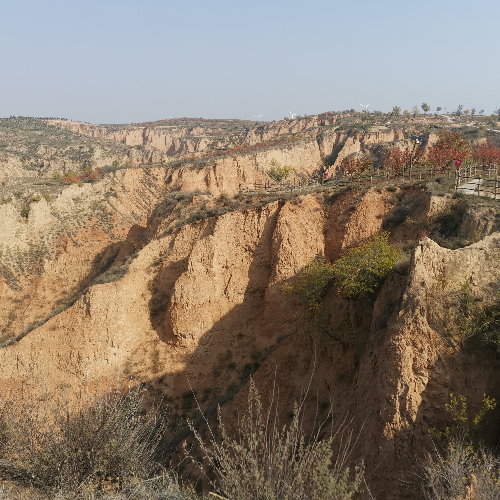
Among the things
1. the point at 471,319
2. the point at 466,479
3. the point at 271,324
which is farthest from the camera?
the point at 271,324

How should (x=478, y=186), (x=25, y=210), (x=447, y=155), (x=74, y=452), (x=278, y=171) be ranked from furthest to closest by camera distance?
(x=278, y=171) → (x=25, y=210) → (x=447, y=155) → (x=478, y=186) → (x=74, y=452)

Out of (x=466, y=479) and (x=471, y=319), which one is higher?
(x=471, y=319)

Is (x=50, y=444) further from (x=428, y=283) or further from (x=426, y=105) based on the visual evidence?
(x=426, y=105)

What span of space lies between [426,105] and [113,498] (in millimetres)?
130570

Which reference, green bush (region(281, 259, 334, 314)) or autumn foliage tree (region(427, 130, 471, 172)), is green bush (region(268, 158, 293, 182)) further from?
green bush (region(281, 259, 334, 314))

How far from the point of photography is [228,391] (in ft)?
59.0

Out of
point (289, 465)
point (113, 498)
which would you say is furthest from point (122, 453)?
point (289, 465)

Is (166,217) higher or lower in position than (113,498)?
higher

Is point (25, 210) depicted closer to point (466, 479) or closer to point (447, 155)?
point (447, 155)

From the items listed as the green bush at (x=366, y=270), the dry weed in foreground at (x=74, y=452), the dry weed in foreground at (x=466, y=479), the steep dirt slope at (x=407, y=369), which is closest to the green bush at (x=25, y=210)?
the dry weed in foreground at (x=74, y=452)

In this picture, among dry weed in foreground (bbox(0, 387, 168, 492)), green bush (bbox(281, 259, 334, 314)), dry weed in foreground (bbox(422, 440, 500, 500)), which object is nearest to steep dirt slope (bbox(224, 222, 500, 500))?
dry weed in foreground (bbox(422, 440, 500, 500))

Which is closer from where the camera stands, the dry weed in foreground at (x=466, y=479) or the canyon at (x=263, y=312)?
the dry weed in foreground at (x=466, y=479)

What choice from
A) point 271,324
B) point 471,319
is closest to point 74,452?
point 471,319

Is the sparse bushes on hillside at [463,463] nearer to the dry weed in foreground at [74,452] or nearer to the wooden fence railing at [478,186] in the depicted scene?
the dry weed in foreground at [74,452]
